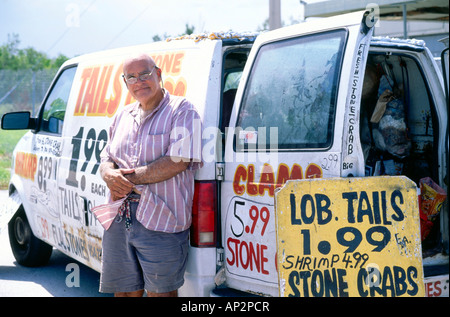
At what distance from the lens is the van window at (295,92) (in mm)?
2990

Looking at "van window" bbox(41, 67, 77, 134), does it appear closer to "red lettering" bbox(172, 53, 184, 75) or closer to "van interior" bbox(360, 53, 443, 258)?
"red lettering" bbox(172, 53, 184, 75)

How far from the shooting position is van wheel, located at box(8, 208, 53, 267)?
19.2ft

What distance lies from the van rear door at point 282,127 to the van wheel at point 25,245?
124 inches

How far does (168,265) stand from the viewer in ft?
11.0

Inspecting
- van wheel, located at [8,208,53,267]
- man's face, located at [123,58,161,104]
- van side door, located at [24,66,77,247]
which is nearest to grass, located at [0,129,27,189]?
van wheel, located at [8,208,53,267]

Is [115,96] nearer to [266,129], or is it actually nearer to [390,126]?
[266,129]

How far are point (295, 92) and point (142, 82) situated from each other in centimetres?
95

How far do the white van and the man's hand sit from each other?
0.41 m

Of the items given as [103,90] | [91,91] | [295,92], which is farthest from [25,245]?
[295,92]

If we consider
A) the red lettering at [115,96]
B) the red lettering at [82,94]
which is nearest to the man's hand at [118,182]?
the red lettering at [115,96]

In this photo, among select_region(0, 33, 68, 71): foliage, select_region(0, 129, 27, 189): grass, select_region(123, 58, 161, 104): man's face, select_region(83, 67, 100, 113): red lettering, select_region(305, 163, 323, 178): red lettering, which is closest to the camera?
select_region(305, 163, 323, 178): red lettering

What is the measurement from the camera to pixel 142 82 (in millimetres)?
3504

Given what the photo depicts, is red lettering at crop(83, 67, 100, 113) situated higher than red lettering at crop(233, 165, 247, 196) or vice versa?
red lettering at crop(83, 67, 100, 113)

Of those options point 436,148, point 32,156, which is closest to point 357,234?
point 436,148
